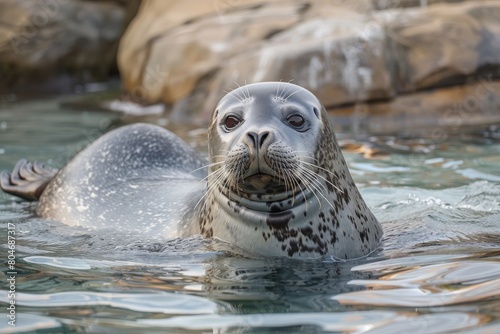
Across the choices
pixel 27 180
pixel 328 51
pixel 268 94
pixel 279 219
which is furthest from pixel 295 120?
pixel 328 51

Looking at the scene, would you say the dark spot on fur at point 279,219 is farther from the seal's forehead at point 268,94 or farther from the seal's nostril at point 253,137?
the seal's forehead at point 268,94

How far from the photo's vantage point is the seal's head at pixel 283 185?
12.5 ft

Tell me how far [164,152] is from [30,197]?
0.89 metres

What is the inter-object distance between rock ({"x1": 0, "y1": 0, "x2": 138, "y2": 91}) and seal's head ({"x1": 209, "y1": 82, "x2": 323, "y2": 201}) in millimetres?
8744

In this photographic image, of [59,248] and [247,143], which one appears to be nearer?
[247,143]

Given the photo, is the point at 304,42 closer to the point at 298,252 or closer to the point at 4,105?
the point at 4,105

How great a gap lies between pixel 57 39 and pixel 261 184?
379 inches

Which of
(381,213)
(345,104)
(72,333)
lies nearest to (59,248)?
(72,333)

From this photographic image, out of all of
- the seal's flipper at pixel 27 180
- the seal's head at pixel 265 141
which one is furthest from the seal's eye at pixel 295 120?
the seal's flipper at pixel 27 180

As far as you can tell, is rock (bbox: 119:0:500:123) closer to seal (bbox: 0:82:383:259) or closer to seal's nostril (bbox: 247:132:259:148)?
seal (bbox: 0:82:383:259)

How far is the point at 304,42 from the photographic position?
902 cm

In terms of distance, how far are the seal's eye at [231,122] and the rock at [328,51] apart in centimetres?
458

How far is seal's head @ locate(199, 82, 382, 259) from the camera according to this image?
3.82m

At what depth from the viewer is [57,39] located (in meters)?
12.9
